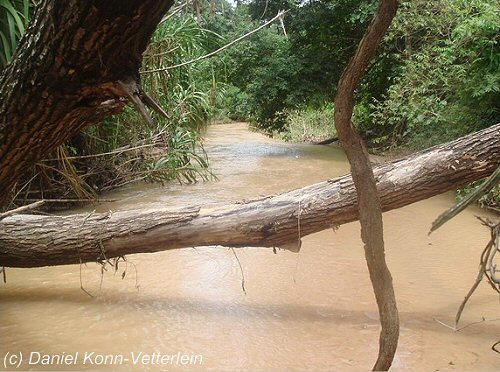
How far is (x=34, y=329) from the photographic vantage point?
7.93 ft

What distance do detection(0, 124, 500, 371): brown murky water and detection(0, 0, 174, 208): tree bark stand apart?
109 cm

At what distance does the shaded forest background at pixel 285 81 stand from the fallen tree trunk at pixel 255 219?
2.37ft

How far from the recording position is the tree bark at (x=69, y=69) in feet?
3.94

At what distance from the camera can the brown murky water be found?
84.5 inches

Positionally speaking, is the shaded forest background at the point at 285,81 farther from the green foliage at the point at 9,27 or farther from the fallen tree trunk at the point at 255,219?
the fallen tree trunk at the point at 255,219

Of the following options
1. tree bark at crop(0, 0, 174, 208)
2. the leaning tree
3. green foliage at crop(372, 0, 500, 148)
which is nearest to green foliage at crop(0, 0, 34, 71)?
the leaning tree

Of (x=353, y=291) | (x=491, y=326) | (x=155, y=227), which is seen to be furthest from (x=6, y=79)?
(x=491, y=326)

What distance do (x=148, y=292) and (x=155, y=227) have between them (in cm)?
47

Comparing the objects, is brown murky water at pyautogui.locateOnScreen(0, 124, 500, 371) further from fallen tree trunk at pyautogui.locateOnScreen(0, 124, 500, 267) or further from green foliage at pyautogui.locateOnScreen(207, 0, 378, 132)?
green foliage at pyautogui.locateOnScreen(207, 0, 378, 132)

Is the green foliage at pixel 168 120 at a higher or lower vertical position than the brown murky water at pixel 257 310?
higher

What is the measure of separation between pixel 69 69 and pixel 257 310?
176 centimetres

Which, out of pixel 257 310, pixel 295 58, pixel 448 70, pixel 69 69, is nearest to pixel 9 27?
pixel 69 69

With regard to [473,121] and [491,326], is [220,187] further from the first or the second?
[491,326]

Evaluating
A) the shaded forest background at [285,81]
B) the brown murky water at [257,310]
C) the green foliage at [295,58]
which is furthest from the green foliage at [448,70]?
the green foliage at [295,58]
